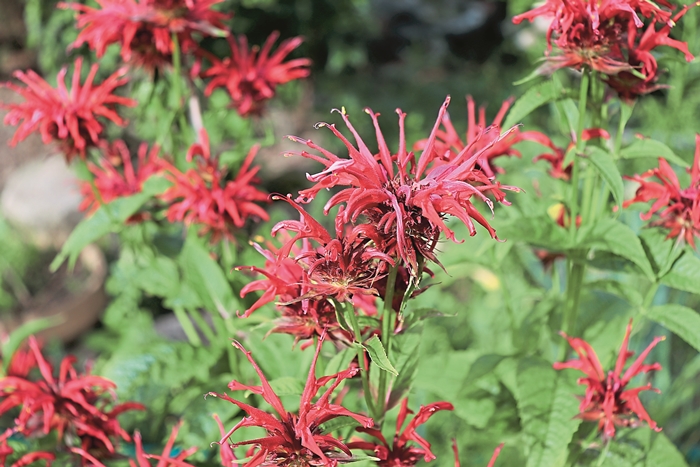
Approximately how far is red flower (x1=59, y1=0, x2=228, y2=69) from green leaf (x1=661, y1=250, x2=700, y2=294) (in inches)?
27.5

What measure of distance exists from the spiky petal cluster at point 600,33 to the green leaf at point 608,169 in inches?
3.6

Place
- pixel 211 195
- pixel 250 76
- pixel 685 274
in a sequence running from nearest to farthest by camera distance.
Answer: pixel 685 274
pixel 211 195
pixel 250 76

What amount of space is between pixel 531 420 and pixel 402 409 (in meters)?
0.18

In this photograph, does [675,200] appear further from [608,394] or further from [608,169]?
[608,394]

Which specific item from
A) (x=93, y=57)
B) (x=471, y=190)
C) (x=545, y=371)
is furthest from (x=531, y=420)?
(x=93, y=57)

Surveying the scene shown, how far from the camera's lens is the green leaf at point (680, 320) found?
0.75m

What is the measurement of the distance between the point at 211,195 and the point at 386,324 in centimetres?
45

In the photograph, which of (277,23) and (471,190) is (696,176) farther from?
(277,23)

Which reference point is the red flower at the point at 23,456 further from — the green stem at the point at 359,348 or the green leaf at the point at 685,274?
the green leaf at the point at 685,274

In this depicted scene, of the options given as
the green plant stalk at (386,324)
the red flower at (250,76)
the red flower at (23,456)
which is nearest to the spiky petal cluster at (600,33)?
the green plant stalk at (386,324)

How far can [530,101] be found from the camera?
77 cm

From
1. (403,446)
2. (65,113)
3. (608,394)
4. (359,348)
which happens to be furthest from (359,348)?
(65,113)

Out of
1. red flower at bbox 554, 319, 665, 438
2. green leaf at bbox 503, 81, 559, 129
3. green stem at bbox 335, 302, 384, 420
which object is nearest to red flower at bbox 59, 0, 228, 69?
green leaf at bbox 503, 81, 559, 129

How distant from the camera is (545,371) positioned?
83cm
